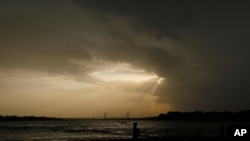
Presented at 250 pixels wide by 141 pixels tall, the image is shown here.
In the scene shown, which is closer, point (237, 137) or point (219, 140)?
point (237, 137)

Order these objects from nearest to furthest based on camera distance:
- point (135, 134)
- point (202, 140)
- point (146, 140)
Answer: point (135, 134), point (202, 140), point (146, 140)

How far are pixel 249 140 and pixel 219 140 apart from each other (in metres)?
10.8

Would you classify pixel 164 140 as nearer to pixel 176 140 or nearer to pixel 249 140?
pixel 176 140

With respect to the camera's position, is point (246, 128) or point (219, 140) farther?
point (219, 140)

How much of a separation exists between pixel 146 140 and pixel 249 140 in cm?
1273

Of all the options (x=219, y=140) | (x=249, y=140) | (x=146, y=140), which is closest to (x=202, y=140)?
(x=219, y=140)

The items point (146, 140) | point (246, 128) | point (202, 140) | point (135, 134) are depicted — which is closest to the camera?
point (246, 128)

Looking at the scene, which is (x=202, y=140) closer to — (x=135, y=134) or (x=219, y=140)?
(x=219, y=140)

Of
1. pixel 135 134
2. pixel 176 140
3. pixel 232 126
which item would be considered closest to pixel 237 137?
pixel 232 126

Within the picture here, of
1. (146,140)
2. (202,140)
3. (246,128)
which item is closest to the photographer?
(246,128)

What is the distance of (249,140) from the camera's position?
40.2 ft

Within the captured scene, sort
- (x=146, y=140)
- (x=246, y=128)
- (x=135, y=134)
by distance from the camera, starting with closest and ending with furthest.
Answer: (x=246, y=128) → (x=135, y=134) → (x=146, y=140)

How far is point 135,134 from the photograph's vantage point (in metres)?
20.8

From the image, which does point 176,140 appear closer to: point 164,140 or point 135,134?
point 164,140
